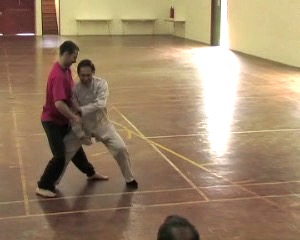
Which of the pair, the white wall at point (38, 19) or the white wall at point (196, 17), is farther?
the white wall at point (38, 19)

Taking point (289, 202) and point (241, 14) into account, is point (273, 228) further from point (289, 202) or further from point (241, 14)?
point (241, 14)

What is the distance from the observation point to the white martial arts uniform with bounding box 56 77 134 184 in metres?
5.61

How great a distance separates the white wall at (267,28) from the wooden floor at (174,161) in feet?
7.46

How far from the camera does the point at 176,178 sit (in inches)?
256

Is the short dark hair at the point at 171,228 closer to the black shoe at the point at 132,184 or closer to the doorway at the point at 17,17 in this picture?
the black shoe at the point at 132,184

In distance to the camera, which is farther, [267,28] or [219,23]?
[219,23]

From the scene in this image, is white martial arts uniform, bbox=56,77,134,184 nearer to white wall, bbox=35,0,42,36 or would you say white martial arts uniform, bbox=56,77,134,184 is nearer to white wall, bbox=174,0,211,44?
white wall, bbox=174,0,211,44

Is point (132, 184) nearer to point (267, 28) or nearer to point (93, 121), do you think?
point (93, 121)

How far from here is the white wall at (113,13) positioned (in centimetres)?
2948

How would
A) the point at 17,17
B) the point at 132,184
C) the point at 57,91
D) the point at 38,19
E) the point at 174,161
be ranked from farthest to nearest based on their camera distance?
the point at 17,17, the point at 38,19, the point at 174,161, the point at 132,184, the point at 57,91

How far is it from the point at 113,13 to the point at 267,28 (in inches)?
513

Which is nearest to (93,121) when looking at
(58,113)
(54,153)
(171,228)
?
(58,113)

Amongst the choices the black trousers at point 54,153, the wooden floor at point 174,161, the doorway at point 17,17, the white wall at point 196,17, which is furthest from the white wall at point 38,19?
the black trousers at point 54,153

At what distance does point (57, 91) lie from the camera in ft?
17.8
